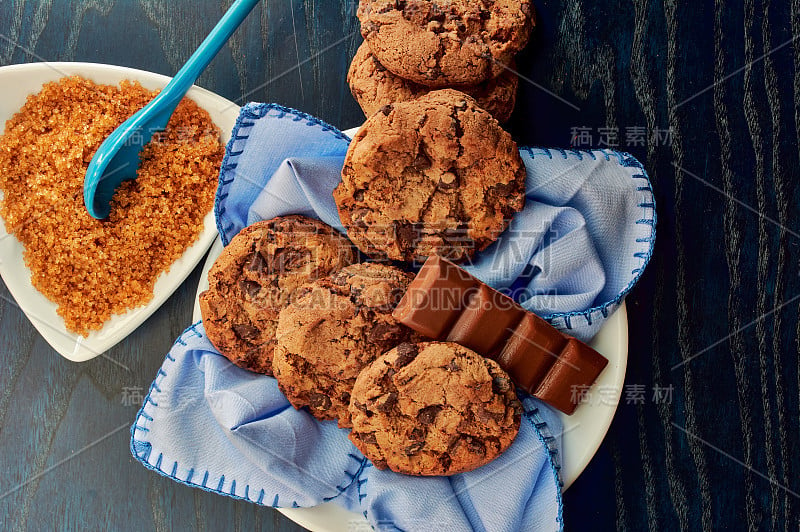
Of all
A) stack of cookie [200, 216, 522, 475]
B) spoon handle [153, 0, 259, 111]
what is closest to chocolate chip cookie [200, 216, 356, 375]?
stack of cookie [200, 216, 522, 475]

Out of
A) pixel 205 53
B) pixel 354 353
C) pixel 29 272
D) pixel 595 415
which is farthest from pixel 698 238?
pixel 29 272

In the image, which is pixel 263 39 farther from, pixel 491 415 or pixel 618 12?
pixel 491 415

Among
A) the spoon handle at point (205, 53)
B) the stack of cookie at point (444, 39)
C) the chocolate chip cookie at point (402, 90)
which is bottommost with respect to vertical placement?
the spoon handle at point (205, 53)

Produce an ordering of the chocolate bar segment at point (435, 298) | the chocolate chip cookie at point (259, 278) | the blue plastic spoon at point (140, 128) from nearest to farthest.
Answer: the chocolate bar segment at point (435, 298)
the chocolate chip cookie at point (259, 278)
the blue plastic spoon at point (140, 128)

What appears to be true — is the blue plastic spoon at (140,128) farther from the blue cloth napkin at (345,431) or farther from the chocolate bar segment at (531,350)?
the chocolate bar segment at (531,350)

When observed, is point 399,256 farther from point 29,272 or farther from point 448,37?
point 29,272

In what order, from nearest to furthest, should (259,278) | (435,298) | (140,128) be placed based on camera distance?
1. (435,298)
2. (259,278)
3. (140,128)

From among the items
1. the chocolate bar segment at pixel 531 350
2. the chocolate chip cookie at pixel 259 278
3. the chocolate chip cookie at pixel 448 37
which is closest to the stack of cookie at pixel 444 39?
the chocolate chip cookie at pixel 448 37
